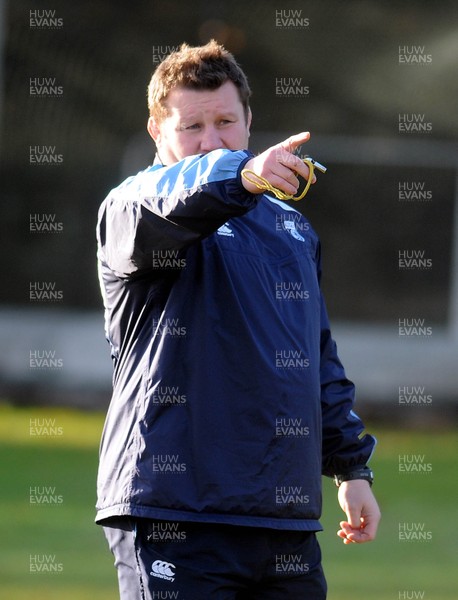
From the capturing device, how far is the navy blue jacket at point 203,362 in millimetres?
2234

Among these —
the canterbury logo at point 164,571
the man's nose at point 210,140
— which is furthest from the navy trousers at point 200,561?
the man's nose at point 210,140

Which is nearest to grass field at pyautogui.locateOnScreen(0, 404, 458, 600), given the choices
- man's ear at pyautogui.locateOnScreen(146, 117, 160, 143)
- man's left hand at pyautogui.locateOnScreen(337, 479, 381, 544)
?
man's left hand at pyautogui.locateOnScreen(337, 479, 381, 544)

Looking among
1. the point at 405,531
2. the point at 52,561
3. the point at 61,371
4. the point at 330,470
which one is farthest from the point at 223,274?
the point at 61,371

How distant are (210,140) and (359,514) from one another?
1.01 m

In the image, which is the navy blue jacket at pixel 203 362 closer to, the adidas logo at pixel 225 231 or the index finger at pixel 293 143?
the adidas logo at pixel 225 231

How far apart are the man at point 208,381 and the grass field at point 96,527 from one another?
2.30 m

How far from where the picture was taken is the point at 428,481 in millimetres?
7750

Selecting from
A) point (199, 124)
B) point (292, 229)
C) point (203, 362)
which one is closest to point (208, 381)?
point (203, 362)

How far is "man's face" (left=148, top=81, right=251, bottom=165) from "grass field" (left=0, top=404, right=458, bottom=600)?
8.24 ft

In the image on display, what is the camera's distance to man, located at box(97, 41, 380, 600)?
7.31 feet

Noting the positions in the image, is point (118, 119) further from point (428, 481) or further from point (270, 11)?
point (428, 481)

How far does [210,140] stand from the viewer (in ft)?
8.26

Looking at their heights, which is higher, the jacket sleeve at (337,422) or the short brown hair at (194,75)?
the short brown hair at (194,75)

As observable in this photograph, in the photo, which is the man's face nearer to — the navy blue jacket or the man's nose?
the man's nose
